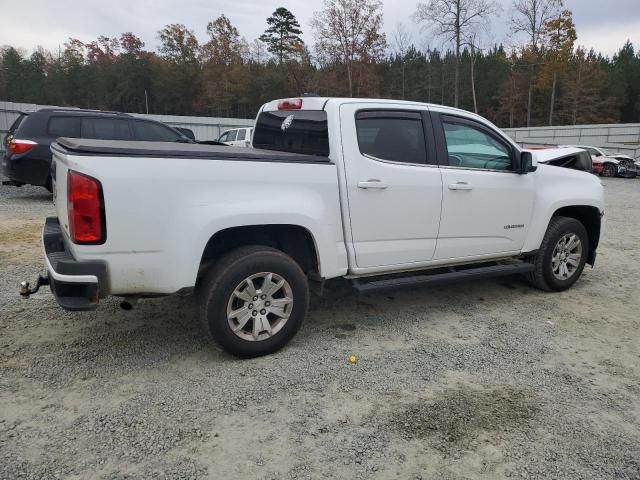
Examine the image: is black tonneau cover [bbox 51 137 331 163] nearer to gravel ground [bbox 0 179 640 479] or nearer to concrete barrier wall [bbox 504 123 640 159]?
gravel ground [bbox 0 179 640 479]

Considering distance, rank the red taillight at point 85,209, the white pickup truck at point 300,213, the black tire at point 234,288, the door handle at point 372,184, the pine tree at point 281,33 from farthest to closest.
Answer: the pine tree at point 281,33 < the door handle at point 372,184 < the black tire at point 234,288 < the white pickup truck at point 300,213 < the red taillight at point 85,209

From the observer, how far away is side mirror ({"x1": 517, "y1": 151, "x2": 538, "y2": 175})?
15.3 ft

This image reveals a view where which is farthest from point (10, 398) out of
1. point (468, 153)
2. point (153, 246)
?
point (468, 153)

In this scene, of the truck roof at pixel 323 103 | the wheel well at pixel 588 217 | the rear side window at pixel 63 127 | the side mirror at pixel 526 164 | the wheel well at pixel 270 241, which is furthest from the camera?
the rear side window at pixel 63 127

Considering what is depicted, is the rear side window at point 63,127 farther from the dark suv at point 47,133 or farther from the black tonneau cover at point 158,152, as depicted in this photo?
the black tonneau cover at point 158,152

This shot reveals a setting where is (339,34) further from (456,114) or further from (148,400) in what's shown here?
(148,400)

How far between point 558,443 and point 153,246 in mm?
2640

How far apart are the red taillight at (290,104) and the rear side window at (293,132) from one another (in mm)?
34

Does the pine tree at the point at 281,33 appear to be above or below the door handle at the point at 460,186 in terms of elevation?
above

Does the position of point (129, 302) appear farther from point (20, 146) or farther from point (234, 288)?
point (20, 146)

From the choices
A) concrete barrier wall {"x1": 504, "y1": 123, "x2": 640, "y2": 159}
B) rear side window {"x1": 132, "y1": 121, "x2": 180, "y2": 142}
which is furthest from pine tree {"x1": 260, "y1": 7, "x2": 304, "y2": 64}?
rear side window {"x1": 132, "y1": 121, "x2": 180, "y2": 142}

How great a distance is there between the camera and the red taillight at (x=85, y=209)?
290 cm

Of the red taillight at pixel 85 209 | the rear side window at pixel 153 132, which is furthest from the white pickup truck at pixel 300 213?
the rear side window at pixel 153 132

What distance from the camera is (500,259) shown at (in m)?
4.90
